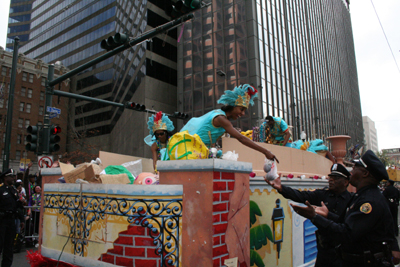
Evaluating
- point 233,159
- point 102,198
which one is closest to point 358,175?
point 233,159

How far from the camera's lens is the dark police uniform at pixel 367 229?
250cm

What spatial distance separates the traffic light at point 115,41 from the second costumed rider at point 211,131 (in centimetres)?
433

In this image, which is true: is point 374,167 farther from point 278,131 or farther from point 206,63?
point 206,63

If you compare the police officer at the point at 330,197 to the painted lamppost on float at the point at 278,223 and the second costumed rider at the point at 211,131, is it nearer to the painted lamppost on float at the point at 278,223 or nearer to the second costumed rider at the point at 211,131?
the painted lamppost on float at the point at 278,223

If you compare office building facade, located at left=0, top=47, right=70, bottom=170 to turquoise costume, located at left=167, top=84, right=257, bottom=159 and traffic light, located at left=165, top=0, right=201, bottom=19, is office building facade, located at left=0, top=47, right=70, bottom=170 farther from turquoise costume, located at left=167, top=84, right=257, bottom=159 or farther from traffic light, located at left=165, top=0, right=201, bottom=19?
turquoise costume, located at left=167, top=84, right=257, bottom=159

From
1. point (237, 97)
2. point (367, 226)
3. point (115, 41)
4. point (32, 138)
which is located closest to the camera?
point (367, 226)

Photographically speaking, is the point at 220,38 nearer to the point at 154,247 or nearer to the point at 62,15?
the point at 154,247

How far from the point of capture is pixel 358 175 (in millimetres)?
2861

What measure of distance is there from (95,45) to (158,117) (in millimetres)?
48690

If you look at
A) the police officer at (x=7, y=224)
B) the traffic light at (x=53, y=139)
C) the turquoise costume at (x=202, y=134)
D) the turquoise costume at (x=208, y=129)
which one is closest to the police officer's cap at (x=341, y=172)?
the turquoise costume at (x=202, y=134)

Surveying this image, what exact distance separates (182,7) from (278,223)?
4.64 m

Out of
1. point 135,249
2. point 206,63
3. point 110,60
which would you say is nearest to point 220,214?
point 135,249

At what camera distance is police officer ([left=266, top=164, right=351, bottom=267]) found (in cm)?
358

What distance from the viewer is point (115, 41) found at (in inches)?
288
